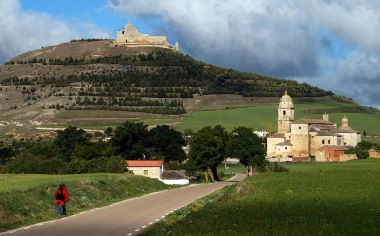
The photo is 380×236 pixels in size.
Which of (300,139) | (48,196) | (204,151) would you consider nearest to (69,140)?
(204,151)

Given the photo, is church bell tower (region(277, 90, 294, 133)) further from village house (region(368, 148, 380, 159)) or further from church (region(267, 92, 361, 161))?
village house (region(368, 148, 380, 159))

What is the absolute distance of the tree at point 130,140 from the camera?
117875 mm

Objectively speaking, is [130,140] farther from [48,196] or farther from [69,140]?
[48,196]

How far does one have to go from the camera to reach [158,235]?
22250 millimetres

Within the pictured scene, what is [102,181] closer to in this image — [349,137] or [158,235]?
[158,235]

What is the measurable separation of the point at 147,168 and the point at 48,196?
57.7m

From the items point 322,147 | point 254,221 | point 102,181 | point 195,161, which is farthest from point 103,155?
point 254,221

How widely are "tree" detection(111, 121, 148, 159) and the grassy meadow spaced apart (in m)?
55.7

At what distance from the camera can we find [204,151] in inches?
3930

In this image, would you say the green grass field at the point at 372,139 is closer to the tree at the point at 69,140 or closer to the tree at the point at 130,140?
the tree at the point at 130,140

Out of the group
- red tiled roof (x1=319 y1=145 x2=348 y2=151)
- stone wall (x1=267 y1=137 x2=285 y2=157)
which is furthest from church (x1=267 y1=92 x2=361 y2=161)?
red tiled roof (x1=319 y1=145 x2=348 y2=151)

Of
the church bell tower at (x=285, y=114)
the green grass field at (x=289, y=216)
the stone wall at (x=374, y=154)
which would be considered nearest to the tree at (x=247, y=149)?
the stone wall at (x=374, y=154)

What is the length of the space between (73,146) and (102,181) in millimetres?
65619

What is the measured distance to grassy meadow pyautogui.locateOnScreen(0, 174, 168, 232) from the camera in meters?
31.9
